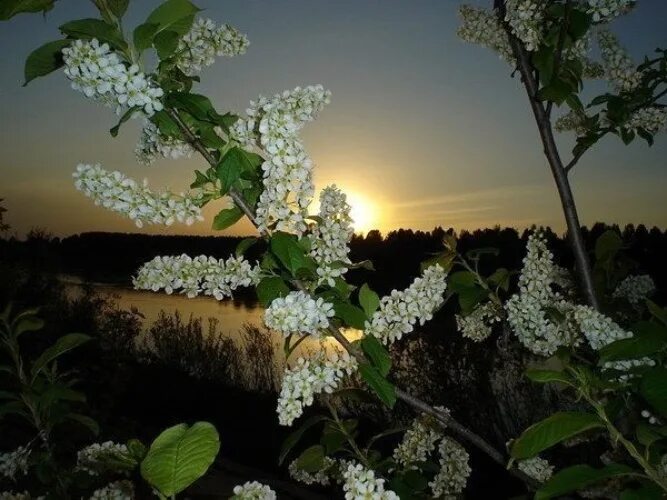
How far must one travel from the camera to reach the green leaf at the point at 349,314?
4.37 feet

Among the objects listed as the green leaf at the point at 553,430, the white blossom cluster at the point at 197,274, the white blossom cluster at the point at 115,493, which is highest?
the white blossom cluster at the point at 197,274

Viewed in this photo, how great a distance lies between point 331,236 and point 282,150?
335 millimetres

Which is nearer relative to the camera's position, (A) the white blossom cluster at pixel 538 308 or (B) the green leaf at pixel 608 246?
(A) the white blossom cluster at pixel 538 308

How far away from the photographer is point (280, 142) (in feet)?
3.90

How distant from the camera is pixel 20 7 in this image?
1107 mm

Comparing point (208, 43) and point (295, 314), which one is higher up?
point (208, 43)

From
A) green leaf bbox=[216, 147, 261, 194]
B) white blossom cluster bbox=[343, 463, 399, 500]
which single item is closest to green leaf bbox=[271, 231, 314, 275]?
green leaf bbox=[216, 147, 261, 194]

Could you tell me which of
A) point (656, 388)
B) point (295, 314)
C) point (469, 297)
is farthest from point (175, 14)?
point (469, 297)

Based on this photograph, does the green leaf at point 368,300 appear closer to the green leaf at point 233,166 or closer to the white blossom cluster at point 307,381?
the white blossom cluster at point 307,381

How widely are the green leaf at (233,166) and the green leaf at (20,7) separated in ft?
1.45

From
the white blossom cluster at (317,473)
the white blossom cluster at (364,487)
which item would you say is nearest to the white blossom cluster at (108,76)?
the white blossom cluster at (364,487)

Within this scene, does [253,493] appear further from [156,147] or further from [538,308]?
[538,308]

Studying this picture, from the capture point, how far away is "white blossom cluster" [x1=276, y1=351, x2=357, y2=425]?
142 cm

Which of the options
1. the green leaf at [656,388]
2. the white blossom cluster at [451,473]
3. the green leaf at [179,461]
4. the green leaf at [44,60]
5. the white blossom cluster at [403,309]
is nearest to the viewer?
the green leaf at [179,461]
